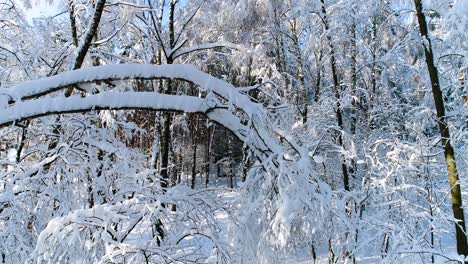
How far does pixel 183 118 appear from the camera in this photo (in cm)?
1869

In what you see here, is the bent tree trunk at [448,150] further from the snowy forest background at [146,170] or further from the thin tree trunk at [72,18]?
the thin tree trunk at [72,18]

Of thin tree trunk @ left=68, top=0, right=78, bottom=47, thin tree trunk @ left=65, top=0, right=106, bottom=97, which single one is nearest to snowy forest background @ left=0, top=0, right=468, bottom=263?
thin tree trunk @ left=65, top=0, right=106, bottom=97

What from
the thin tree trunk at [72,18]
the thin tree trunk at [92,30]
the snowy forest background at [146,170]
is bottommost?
the snowy forest background at [146,170]

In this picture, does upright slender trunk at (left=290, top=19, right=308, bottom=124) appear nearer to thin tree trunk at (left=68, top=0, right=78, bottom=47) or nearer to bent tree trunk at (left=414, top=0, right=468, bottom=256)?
bent tree trunk at (left=414, top=0, right=468, bottom=256)

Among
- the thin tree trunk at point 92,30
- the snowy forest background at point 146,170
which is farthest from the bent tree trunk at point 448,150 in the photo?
the thin tree trunk at point 92,30

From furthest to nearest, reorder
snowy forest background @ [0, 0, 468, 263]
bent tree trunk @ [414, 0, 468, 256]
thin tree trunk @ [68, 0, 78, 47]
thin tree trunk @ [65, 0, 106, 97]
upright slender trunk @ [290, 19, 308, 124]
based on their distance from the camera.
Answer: upright slender trunk @ [290, 19, 308, 124]
bent tree trunk @ [414, 0, 468, 256]
thin tree trunk @ [68, 0, 78, 47]
thin tree trunk @ [65, 0, 106, 97]
snowy forest background @ [0, 0, 468, 263]

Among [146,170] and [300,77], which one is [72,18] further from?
[300,77]

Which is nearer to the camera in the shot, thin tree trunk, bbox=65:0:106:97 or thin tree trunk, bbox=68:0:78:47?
thin tree trunk, bbox=65:0:106:97

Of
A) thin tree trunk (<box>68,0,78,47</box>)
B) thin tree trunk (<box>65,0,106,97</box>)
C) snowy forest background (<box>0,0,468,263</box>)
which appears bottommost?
snowy forest background (<box>0,0,468,263</box>)

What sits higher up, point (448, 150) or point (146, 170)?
point (448, 150)

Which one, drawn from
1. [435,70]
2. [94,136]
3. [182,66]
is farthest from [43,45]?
[435,70]

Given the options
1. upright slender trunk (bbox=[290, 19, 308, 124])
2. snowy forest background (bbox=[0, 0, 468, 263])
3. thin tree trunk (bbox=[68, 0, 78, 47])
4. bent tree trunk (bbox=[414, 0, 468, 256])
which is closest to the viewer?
snowy forest background (bbox=[0, 0, 468, 263])

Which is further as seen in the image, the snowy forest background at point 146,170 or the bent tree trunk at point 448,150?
the bent tree trunk at point 448,150

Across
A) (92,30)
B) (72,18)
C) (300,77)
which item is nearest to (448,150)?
(300,77)
